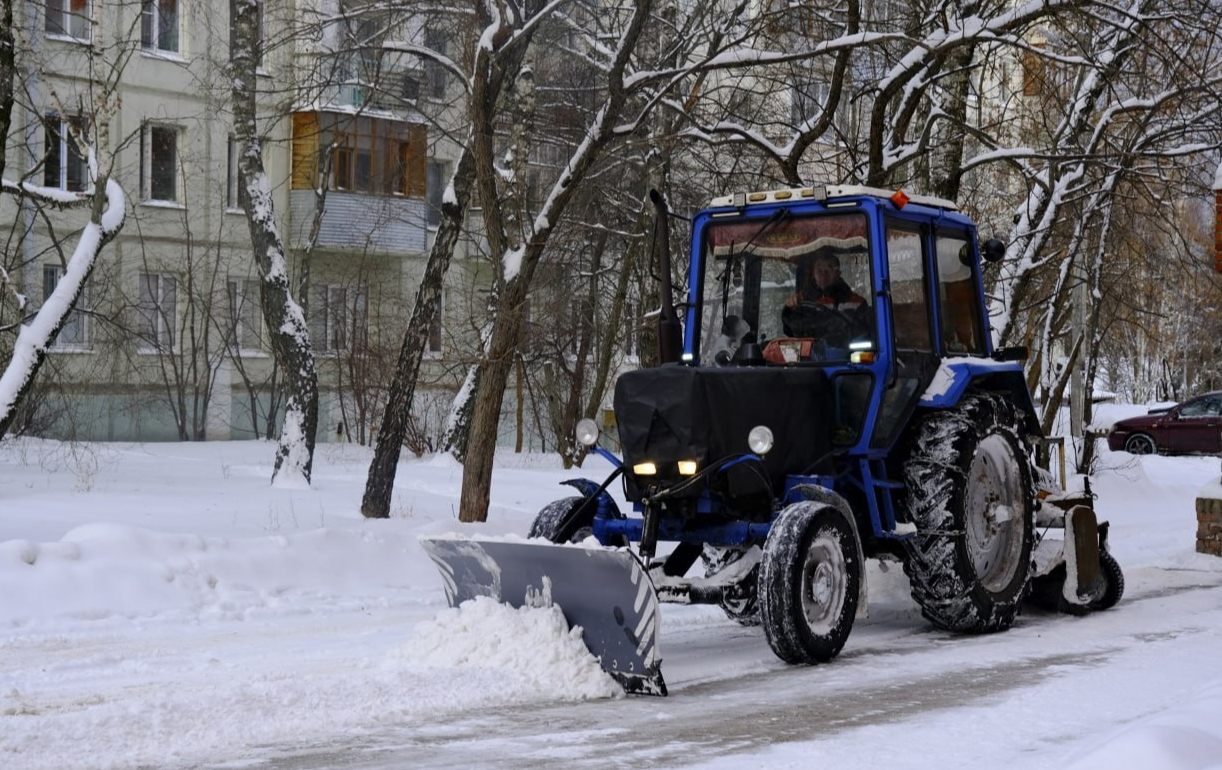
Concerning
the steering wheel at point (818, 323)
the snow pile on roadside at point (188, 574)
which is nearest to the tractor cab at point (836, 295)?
the steering wheel at point (818, 323)

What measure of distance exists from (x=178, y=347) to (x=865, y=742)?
28.6 metres

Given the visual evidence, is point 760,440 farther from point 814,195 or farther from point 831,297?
point 814,195

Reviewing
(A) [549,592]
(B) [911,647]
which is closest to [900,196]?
(B) [911,647]

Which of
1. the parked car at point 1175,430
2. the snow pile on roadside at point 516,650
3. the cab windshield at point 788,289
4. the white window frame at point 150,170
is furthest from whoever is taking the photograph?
the parked car at point 1175,430

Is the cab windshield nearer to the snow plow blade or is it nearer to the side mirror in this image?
the side mirror

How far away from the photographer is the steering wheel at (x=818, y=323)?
→ 892cm

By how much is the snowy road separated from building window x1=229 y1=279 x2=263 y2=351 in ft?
79.5

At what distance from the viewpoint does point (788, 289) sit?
9.11 metres

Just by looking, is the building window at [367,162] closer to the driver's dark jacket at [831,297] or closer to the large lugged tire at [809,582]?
the driver's dark jacket at [831,297]

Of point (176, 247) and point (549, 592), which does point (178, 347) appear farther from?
point (549, 592)

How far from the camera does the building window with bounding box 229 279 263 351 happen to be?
3206cm

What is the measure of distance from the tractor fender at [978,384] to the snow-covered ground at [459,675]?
1.41m

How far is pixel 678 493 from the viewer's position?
7855 millimetres

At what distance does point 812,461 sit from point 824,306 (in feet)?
3.37
